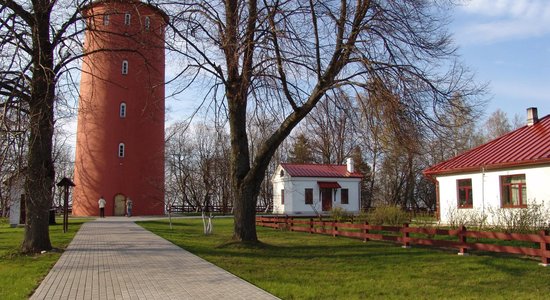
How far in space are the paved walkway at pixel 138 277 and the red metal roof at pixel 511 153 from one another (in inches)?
559

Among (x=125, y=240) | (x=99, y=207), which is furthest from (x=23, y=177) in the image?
(x=99, y=207)

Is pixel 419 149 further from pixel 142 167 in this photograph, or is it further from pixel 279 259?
pixel 142 167

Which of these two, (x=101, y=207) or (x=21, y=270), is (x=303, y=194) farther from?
(x=21, y=270)

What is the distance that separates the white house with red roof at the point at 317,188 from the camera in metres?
44.7

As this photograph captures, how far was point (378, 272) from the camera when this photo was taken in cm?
1044

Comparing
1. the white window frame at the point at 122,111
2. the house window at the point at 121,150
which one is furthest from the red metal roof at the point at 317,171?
the white window frame at the point at 122,111

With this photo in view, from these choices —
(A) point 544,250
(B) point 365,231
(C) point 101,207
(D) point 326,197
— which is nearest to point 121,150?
(C) point 101,207

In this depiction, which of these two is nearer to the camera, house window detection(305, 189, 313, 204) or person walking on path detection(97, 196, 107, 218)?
person walking on path detection(97, 196, 107, 218)

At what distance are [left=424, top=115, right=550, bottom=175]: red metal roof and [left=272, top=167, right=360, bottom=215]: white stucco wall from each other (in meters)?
19.9

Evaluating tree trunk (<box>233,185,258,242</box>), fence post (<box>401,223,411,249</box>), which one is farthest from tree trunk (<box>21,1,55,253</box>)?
fence post (<box>401,223,411,249</box>)

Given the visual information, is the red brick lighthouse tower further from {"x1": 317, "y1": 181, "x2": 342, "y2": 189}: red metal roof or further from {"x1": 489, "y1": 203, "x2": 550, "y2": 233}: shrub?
{"x1": 489, "y1": 203, "x2": 550, "y2": 233}: shrub

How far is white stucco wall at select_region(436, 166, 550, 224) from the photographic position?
A: 1933cm

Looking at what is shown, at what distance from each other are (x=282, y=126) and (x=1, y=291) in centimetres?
829

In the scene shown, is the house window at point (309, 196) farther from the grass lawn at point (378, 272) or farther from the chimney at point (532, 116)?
the grass lawn at point (378, 272)
